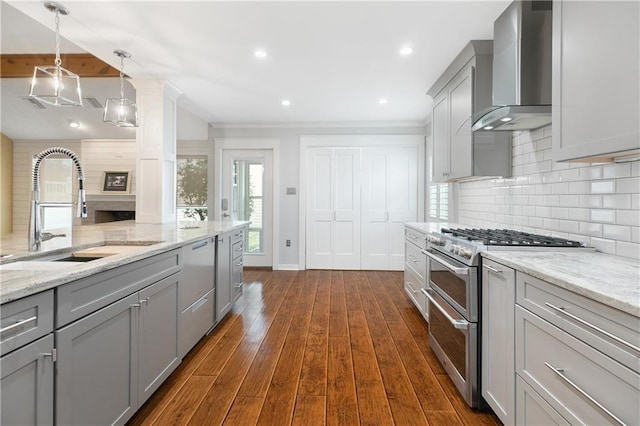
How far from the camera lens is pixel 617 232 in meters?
1.67

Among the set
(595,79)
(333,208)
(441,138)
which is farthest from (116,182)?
(595,79)

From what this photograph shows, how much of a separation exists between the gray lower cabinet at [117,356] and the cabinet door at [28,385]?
4cm

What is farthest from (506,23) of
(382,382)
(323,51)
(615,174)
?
(382,382)

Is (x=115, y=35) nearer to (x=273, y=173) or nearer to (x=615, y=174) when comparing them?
(x=273, y=173)

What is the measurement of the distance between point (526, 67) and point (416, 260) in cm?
194

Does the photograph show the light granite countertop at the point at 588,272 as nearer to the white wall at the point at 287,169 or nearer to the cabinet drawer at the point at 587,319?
the cabinet drawer at the point at 587,319

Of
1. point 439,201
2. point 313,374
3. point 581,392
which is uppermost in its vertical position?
point 439,201

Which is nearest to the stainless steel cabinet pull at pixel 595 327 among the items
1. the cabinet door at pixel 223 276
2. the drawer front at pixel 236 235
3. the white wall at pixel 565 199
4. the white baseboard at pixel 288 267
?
the white wall at pixel 565 199

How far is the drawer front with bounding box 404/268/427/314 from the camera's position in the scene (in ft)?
10.3

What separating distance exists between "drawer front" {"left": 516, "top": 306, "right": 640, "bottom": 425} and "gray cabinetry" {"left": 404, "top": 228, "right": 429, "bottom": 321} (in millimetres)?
1532

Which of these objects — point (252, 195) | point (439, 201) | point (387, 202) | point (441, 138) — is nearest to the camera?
point (441, 138)

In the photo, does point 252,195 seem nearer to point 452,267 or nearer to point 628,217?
point 452,267

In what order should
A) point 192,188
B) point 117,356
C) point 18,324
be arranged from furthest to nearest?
point 192,188
point 117,356
point 18,324

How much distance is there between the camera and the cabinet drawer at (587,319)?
89 centimetres
